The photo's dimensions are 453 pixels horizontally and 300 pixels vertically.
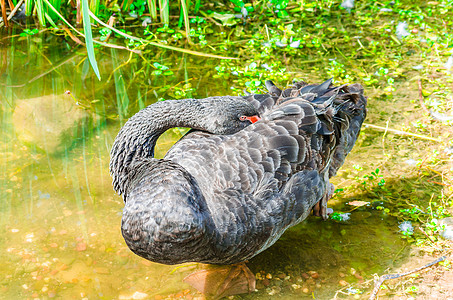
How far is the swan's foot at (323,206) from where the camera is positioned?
4.13m

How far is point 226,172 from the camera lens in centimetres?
338

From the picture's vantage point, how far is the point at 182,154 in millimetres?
3678

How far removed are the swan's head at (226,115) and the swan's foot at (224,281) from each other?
105 cm

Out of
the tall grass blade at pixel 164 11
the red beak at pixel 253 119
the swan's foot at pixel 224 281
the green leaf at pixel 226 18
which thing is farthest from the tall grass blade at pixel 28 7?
Result: the swan's foot at pixel 224 281

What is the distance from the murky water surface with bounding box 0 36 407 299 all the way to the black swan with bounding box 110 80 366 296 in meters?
0.31

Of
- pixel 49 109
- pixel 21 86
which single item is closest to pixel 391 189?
pixel 49 109

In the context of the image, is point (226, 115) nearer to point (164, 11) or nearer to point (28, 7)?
point (164, 11)

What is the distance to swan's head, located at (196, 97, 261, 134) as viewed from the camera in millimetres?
3748

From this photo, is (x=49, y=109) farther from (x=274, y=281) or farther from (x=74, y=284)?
(x=274, y=281)

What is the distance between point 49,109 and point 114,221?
1872 mm

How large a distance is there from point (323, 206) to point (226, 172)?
3.77ft

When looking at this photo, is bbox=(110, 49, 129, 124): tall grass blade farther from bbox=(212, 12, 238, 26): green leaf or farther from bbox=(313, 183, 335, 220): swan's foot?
bbox=(313, 183, 335, 220): swan's foot

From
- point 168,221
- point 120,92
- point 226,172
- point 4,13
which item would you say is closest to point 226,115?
point 226,172

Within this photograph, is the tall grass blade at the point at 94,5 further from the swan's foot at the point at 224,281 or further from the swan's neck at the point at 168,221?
the swan's foot at the point at 224,281
